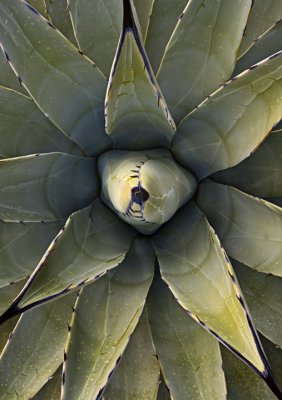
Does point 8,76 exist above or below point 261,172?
above

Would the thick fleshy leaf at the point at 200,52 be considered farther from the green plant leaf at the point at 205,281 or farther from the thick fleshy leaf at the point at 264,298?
the thick fleshy leaf at the point at 264,298

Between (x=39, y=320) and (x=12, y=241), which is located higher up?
(x=12, y=241)

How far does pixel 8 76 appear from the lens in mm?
1160

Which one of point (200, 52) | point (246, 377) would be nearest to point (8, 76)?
point (200, 52)

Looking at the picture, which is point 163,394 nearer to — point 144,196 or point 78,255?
point 78,255

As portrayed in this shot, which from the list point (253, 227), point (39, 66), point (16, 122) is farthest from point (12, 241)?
point (253, 227)

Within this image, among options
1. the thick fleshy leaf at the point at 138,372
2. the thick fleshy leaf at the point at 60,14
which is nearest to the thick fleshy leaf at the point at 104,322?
the thick fleshy leaf at the point at 138,372

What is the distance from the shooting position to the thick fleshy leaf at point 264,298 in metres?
1.05

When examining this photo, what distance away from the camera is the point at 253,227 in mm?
968

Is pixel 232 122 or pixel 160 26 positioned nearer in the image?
pixel 232 122

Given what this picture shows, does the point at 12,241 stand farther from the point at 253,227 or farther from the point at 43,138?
the point at 253,227

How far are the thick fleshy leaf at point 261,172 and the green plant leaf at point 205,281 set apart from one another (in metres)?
0.10

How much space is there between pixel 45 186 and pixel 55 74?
0.64 ft

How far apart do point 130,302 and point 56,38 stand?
0.46 meters
